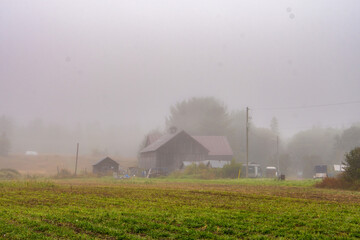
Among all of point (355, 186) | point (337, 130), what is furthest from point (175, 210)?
point (337, 130)

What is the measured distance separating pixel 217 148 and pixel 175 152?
17711mm

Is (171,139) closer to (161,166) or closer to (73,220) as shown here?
(161,166)

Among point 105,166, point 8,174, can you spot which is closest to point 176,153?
point 105,166

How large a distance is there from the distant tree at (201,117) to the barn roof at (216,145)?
1216 inches

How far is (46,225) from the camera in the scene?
1200cm

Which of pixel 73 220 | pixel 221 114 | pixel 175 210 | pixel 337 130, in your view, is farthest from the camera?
pixel 337 130

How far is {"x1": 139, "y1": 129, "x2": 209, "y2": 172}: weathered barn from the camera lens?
81.4 m

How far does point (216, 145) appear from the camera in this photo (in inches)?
3839

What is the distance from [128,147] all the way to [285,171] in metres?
113

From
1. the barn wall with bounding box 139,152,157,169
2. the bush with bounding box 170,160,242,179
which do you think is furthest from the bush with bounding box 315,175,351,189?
the barn wall with bounding box 139,152,157,169

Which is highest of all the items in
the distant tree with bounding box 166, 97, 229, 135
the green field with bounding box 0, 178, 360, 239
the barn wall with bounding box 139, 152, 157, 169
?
the distant tree with bounding box 166, 97, 229, 135

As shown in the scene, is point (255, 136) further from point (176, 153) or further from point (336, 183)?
point (336, 183)

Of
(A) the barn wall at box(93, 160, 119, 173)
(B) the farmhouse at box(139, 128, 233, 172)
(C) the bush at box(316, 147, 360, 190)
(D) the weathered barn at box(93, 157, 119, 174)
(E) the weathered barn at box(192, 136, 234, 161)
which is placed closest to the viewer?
(C) the bush at box(316, 147, 360, 190)

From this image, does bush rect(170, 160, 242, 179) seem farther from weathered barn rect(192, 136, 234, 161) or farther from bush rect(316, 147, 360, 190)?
bush rect(316, 147, 360, 190)
